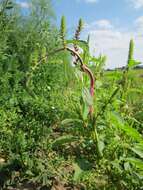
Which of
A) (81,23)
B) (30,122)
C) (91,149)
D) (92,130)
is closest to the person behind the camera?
(81,23)

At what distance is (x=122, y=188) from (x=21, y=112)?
6.55 feet

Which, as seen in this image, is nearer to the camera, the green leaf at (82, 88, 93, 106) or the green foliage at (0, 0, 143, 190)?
the green leaf at (82, 88, 93, 106)

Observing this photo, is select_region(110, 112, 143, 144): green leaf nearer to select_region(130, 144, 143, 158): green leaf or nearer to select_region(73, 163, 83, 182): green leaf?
select_region(130, 144, 143, 158): green leaf

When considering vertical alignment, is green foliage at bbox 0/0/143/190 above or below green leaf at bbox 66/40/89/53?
below

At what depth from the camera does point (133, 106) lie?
5719mm

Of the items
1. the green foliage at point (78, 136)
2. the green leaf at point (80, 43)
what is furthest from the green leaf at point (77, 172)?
the green leaf at point (80, 43)

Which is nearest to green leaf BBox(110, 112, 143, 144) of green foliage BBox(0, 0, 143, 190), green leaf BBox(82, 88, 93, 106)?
green foliage BBox(0, 0, 143, 190)

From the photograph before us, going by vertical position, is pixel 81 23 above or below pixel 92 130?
above

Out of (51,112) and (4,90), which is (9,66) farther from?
(51,112)

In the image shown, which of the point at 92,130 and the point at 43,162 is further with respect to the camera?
the point at 43,162

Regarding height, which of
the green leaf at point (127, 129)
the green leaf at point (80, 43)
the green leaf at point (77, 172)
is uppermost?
the green leaf at point (80, 43)

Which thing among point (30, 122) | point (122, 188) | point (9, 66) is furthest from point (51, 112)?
point (122, 188)

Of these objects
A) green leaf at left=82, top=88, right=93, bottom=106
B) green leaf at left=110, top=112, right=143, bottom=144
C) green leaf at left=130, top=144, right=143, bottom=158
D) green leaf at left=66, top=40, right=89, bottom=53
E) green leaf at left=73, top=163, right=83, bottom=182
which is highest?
green leaf at left=66, top=40, right=89, bottom=53

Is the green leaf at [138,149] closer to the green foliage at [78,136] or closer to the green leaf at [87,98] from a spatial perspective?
the green foliage at [78,136]
